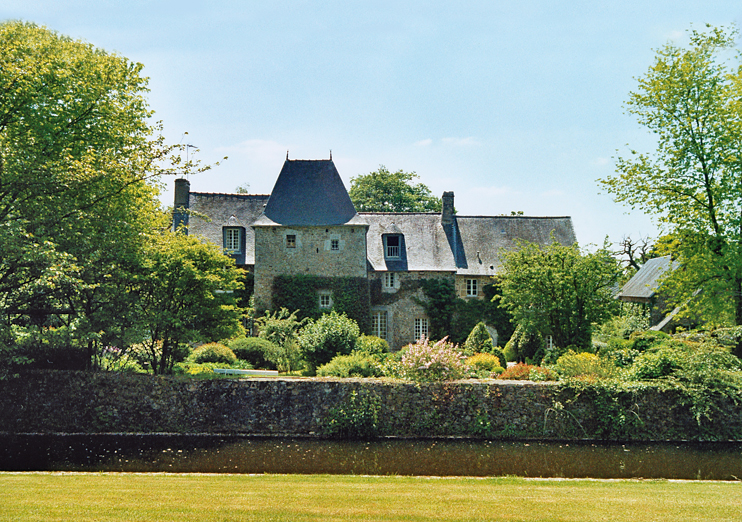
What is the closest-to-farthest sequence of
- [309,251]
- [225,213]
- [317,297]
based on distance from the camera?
1. [317,297]
2. [309,251]
3. [225,213]

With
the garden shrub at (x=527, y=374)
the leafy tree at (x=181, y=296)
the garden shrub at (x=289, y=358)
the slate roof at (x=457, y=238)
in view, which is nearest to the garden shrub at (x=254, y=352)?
the garden shrub at (x=289, y=358)

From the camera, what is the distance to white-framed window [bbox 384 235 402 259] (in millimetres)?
28828

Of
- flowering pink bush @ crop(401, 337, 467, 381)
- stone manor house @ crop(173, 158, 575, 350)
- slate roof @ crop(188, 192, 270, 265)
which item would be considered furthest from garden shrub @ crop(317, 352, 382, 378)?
slate roof @ crop(188, 192, 270, 265)

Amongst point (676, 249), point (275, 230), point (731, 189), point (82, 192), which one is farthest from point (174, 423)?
point (731, 189)

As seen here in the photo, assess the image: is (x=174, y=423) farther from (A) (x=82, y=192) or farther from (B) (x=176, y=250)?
(A) (x=82, y=192)

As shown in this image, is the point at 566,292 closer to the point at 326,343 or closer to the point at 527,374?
the point at 527,374

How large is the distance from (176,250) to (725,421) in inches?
635

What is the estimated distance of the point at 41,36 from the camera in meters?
16.4

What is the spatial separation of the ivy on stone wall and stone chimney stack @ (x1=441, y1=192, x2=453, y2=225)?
261 inches

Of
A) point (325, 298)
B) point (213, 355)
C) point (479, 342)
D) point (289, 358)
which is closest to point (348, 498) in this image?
point (289, 358)

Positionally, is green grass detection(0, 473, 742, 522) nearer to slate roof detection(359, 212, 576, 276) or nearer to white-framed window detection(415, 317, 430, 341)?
white-framed window detection(415, 317, 430, 341)

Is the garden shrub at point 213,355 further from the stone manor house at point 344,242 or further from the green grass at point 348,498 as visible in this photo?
the green grass at point 348,498

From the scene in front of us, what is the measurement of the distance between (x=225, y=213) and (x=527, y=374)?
19.6 m

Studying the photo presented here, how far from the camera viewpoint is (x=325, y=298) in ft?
89.1
